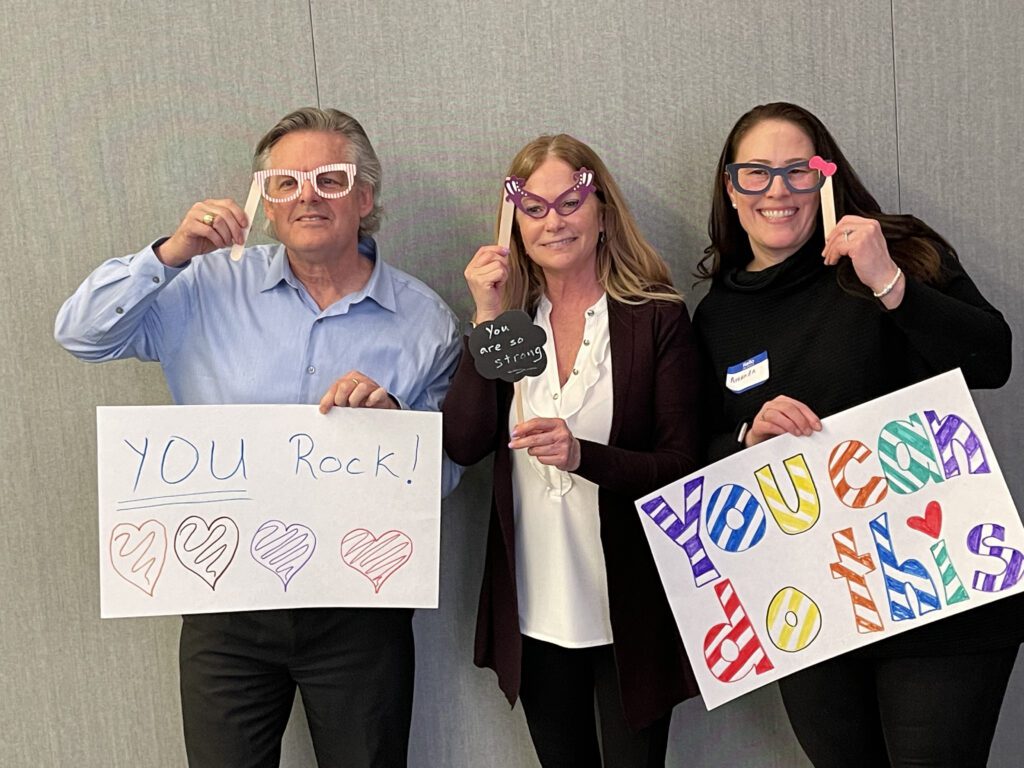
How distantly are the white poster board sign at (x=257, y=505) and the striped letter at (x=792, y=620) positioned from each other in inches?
24.9

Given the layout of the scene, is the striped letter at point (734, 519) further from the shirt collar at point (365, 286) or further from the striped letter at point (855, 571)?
the shirt collar at point (365, 286)

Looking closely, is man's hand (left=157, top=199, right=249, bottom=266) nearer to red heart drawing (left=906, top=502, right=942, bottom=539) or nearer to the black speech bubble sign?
the black speech bubble sign

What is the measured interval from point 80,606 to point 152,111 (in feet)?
3.49

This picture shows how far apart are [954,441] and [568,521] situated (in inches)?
26.4

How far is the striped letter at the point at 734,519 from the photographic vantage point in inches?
69.6

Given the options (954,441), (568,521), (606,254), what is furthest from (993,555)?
(606,254)

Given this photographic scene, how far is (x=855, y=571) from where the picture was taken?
1736mm

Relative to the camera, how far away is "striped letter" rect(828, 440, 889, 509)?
5.62 ft

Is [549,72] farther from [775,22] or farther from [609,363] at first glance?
[609,363]

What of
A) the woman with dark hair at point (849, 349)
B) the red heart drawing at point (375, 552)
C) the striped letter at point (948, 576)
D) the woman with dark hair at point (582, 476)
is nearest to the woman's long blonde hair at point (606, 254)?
the woman with dark hair at point (582, 476)

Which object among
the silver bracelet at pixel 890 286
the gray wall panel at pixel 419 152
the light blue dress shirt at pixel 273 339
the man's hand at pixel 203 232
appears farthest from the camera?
the gray wall panel at pixel 419 152

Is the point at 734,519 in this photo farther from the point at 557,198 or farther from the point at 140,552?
the point at 140,552

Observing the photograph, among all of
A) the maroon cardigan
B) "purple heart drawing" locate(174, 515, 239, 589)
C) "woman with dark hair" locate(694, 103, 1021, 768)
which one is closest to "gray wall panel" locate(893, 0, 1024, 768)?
"woman with dark hair" locate(694, 103, 1021, 768)

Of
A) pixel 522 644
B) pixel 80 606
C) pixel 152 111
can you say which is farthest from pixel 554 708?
pixel 152 111
